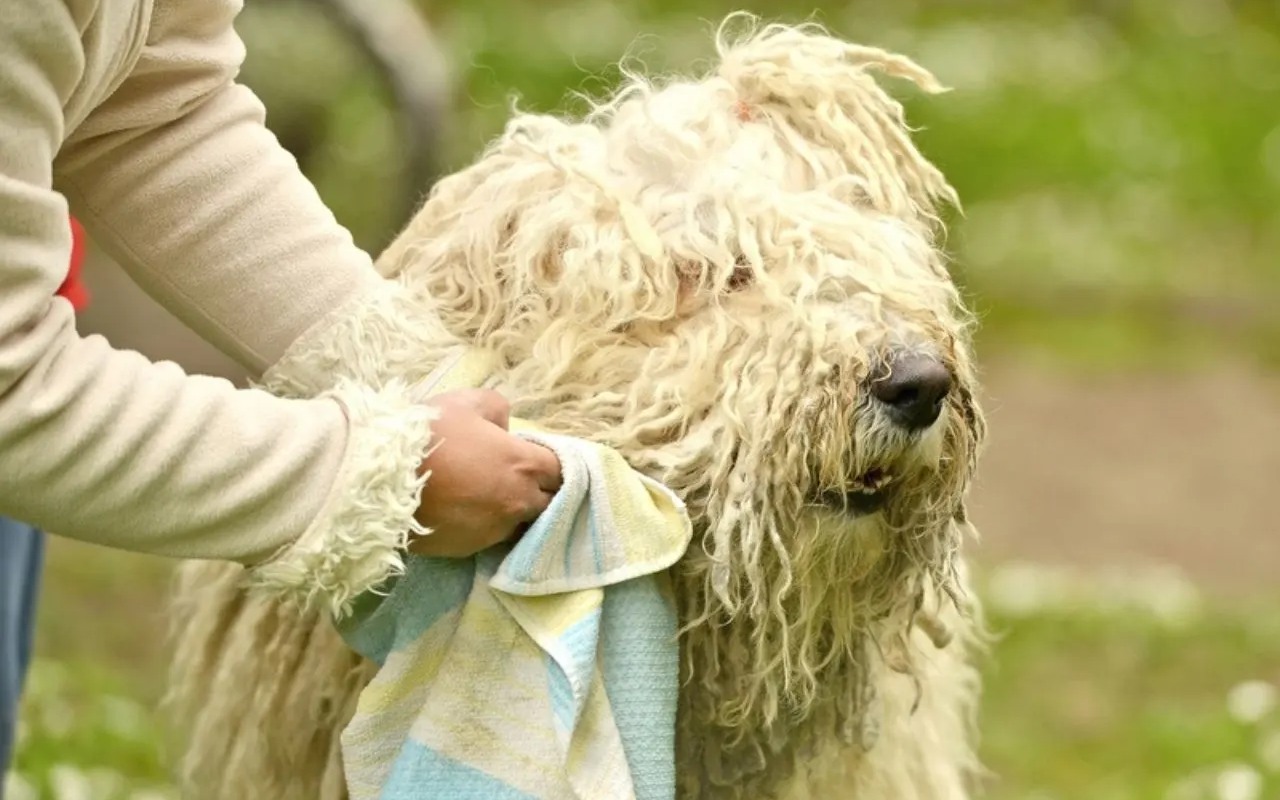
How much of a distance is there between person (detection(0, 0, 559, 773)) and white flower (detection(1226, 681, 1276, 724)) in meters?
2.93

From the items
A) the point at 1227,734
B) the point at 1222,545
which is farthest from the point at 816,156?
the point at 1222,545

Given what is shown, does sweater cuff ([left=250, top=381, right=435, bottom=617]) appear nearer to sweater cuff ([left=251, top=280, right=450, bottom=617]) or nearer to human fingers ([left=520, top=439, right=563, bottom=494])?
sweater cuff ([left=251, top=280, right=450, bottom=617])

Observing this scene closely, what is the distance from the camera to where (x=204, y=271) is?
2393 mm

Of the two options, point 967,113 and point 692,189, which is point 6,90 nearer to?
point 692,189

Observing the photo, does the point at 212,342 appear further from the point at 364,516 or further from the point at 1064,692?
the point at 1064,692

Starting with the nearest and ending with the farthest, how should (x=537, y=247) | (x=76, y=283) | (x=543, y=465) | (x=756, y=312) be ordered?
(x=543, y=465) < (x=756, y=312) < (x=537, y=247) < (x=76, y=283)

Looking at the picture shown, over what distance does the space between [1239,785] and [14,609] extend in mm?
2453

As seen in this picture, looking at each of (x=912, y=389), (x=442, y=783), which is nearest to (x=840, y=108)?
(x=912, y=389)

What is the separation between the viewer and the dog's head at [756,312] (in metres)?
2.19

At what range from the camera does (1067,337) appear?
8.33m

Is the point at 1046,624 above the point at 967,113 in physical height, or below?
above

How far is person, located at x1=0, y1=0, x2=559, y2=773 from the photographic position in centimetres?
196

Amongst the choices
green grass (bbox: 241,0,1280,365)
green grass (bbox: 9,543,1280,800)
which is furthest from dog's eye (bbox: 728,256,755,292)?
green grass (bbox: 241,0,1280,365)

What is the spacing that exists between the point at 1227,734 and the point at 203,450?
321cm
